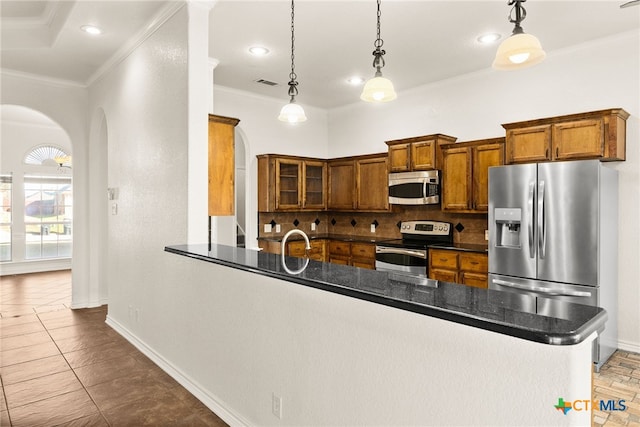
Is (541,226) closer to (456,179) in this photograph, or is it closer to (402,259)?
(456,179)

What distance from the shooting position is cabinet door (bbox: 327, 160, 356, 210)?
20.4 feet

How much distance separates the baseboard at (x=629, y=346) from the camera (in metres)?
3.79

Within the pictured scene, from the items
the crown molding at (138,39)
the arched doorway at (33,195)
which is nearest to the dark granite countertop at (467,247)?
the crown molding at (138,39)

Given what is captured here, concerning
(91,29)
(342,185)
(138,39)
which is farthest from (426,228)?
(91,29)

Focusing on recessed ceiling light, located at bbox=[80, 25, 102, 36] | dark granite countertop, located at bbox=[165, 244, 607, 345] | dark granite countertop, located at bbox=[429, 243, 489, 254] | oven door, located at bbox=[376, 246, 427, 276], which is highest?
recessed ceiling light, located at bbox=[80, 25, 102, 36]

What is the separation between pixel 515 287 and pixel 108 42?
4642 millimetres

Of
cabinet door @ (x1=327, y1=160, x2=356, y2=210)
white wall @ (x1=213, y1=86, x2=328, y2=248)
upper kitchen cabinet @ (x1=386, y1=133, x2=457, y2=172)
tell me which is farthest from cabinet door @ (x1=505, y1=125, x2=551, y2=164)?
white wall @ (x1=213, y1=86, x2=328, y2=248)

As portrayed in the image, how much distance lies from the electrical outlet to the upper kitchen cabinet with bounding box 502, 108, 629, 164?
11.0 ft

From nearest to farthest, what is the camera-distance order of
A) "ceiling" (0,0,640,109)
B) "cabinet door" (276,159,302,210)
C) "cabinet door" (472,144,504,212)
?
"ceiling" (0,0,640,109), "cabinet door" (472,144,504,212), "cabinet door" (276,159,302,210)

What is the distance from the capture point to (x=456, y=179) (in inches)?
194

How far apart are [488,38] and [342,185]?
3070mm

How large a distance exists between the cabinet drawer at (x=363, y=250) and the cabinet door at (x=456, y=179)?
3.79 ft

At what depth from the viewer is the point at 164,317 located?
3295mm

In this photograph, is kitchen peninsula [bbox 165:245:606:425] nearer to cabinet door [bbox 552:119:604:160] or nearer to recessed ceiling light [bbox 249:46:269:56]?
recessed ceiling light [bbox 249:46:269:56]
